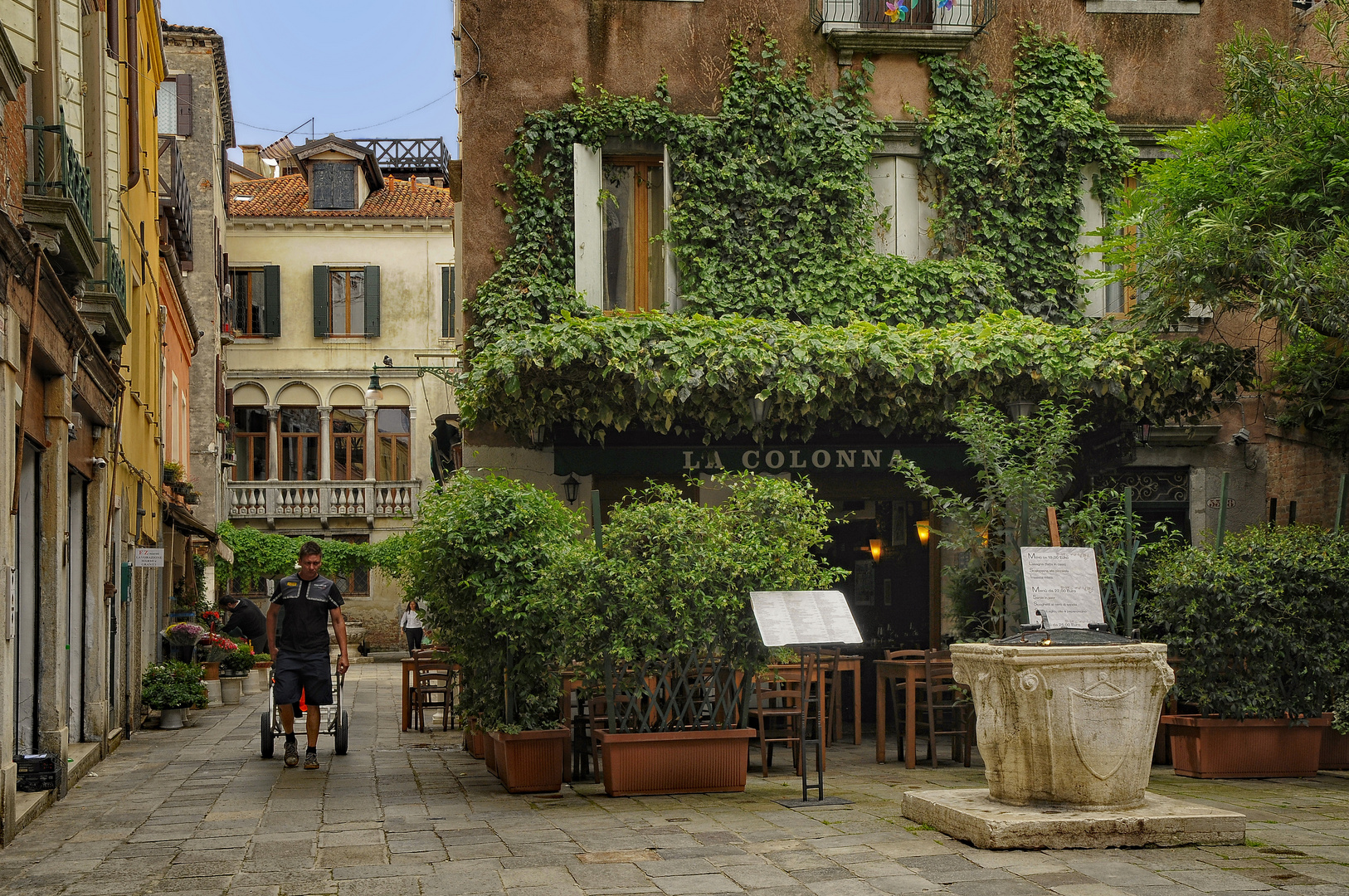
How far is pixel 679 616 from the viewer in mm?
8344

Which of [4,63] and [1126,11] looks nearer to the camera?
[4,63]

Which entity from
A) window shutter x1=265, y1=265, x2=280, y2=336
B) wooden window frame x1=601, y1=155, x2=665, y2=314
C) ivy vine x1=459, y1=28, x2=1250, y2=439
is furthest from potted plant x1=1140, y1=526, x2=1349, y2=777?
window shutter x1=265, y1=265, x2=280, y2=336

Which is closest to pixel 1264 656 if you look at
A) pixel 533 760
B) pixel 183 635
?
pixel 533 760

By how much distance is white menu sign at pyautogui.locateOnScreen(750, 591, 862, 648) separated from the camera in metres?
7.97

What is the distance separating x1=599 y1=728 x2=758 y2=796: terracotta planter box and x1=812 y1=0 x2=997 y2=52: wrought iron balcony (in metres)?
7.70

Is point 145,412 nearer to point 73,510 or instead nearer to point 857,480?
point 73,510

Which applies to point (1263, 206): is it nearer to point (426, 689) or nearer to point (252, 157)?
point (426, 689)

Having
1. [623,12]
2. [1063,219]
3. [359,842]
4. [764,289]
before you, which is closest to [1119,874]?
[359,842]

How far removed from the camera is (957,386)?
40.3 feet

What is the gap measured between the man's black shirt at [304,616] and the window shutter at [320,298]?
28.8 m

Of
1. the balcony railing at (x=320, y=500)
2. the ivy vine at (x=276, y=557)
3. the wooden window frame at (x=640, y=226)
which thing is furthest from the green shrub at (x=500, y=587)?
the balcony railing at (x=320, y=500)

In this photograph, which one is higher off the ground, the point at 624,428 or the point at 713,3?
the point at 713,3

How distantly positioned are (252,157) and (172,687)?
34.8 m

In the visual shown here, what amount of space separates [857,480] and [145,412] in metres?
8.60
